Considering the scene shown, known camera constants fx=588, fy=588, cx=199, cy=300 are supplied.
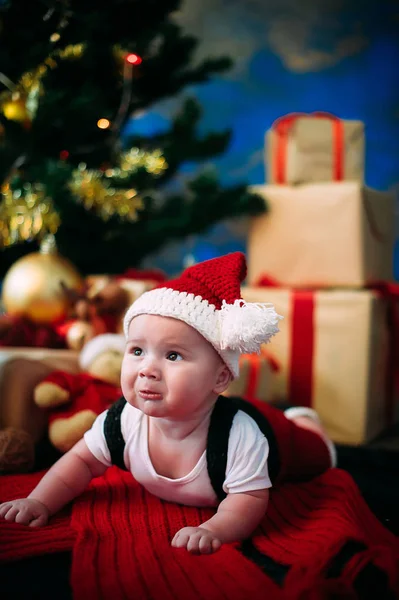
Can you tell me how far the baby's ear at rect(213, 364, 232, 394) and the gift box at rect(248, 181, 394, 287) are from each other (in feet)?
2.87

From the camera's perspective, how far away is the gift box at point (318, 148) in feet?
5.43

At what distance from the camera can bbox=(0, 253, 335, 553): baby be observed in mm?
743

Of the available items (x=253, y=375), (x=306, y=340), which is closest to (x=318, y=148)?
(x=306, y=340)

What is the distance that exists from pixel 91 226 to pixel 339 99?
133cm

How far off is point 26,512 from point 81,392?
0.41m

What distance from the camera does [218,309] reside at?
785mm

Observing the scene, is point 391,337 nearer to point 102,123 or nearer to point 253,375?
point 253,375

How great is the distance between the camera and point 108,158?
5.51 feet

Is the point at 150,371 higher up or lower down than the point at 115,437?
higher up

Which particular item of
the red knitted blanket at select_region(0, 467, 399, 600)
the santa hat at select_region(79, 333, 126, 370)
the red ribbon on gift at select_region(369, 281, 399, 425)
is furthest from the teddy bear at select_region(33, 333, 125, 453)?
the red ribbon on gift at select_region(369, 281, 399, 425)

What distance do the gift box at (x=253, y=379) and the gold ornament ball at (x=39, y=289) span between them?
46cm

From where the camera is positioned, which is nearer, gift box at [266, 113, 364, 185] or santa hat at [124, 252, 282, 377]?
santa hat at [124, 252, 282, 377]

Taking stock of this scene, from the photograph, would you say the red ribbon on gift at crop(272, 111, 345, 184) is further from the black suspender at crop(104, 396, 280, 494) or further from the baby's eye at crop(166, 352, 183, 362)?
the baby's eye at crop(166, 352, 183, 362)

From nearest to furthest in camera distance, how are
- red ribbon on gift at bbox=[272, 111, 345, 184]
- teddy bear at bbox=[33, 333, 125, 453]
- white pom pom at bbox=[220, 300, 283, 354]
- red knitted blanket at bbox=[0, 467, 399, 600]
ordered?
red knitted blanket at bbox=[0, 467, 399, 600] → white pom pom at bbox=[220, 300, 283, 354] → teddy bear at bbox=[33, 333, 125, 453] → red ribbon on gift at bbox=[272, 111, 345, 184]
